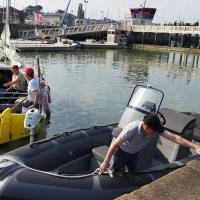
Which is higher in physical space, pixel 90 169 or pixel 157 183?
pixel 157 183

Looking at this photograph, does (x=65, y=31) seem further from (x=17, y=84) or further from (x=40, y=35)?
(x=17, y=84)

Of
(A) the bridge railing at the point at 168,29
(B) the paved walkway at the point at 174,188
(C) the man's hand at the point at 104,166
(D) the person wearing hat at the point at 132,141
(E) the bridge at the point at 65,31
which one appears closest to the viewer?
(B) the paved walkway at the point at 174,188

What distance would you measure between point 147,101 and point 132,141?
1292mm

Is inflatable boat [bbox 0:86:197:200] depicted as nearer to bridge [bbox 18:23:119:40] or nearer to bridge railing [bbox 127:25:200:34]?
bridge railing [bbox 127:25:200:34]

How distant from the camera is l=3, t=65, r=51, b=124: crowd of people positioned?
10070 millimetres

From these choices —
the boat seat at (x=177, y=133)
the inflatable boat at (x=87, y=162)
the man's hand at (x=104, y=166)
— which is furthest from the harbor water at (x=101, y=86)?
the man's hand at (x=104, y=166)

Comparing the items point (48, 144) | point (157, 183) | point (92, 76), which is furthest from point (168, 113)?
point (92, 76)

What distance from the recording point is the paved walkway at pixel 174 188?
3.95 metres

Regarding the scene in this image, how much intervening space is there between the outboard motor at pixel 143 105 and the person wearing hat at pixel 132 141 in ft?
2.86

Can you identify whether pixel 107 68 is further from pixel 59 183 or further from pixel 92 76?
pixel 59 183

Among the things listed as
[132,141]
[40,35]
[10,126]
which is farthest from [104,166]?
[40,35]

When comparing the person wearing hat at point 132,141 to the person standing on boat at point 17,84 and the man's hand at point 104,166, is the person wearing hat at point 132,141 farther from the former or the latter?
the person standing on boat at point 17,84

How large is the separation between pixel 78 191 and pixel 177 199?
2312 millimetres

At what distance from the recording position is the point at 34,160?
670 centimetres
